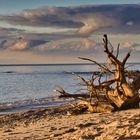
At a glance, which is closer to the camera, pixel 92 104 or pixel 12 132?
pixel 12 132

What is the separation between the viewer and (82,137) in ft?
29.4

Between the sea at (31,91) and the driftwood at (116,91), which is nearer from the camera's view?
the driftwood at (116,91)

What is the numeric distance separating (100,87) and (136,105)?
4.19ft

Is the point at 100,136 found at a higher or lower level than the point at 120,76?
lower

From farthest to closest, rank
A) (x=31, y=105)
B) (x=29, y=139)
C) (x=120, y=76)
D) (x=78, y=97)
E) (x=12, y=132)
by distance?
1. (x=31, y=105)
2. (x=78, y=97)
3. (x=120, y=76)
4. (x=12, y=132)
5. (x=29, y=139)

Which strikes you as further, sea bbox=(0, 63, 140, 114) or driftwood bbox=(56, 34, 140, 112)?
sea bbox=(0, 63, 140, 114)

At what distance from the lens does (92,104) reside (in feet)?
48.2

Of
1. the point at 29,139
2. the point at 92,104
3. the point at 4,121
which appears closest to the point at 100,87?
the point at 92,104

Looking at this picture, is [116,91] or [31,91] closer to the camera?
[116,91]

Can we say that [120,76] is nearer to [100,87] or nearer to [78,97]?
[100,87]

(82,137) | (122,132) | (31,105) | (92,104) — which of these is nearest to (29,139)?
(82,137)

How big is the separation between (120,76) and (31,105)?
29.8 feet

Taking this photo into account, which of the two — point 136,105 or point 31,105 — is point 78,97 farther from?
point 31,105

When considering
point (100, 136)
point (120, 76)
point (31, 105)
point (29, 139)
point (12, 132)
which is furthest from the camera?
point (31, 105)
